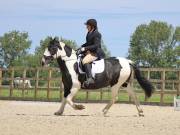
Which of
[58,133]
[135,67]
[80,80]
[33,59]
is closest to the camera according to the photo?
[58,133]

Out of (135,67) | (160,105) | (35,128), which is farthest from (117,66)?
(160,105)

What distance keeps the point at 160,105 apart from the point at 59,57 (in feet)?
26.2

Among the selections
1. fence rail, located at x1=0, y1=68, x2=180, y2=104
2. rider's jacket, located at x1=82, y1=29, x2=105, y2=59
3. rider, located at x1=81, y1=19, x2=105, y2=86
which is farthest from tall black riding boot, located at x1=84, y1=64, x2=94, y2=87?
fence rail, located at x1=0, y1=68, x2=180, y2=104

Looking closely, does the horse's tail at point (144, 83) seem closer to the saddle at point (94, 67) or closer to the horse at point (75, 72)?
the horse at point (75, 72)

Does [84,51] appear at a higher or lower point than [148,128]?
higher

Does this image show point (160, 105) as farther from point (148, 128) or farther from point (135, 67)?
point (148, 128)

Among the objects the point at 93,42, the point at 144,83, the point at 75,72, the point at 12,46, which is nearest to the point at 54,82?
the point at 144,83

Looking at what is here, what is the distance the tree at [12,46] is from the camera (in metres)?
77.2

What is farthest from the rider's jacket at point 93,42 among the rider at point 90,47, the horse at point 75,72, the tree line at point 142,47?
the tree line at point 142,47

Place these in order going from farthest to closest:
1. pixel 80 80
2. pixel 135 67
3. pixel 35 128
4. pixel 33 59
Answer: pixel 33 59 < pixel 135 67 < pixel 80 80 < pixel 35 128

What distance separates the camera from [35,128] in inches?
389

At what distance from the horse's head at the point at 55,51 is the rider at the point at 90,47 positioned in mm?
425

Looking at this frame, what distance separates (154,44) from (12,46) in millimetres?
19306

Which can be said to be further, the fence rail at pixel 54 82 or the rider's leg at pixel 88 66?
the fence rail at pixel 54 82
